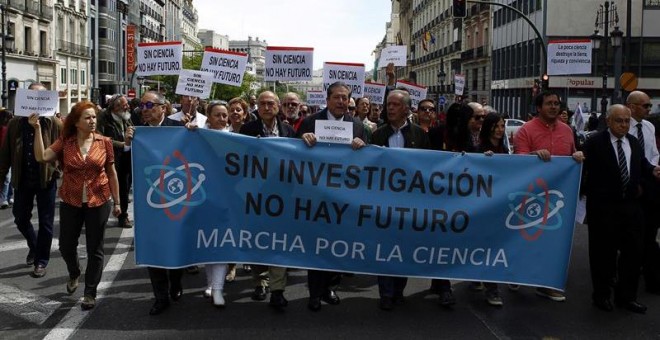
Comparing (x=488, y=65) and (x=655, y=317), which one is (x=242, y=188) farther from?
(x=488, y=65)

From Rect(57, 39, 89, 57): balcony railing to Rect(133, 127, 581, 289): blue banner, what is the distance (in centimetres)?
5401

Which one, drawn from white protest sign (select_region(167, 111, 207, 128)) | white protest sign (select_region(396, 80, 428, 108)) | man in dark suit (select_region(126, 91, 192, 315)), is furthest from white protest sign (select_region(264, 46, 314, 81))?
man in dark suit (select_region(126, 91, 192, 315))

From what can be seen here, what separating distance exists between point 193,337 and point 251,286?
1.80m

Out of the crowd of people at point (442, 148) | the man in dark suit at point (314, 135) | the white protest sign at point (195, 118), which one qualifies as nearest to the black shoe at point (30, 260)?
the crowd of people at point (442, 148)

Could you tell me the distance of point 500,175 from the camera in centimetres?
645

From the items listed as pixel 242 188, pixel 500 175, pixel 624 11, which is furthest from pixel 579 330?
pixel 624 11

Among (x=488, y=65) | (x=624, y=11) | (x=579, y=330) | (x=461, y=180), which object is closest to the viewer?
(x=579, y=330)

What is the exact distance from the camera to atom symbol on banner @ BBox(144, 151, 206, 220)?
6.37 meters

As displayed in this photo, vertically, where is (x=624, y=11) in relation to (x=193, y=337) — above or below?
above

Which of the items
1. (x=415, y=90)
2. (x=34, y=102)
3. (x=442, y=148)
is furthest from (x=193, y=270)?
(x=415, y=90)

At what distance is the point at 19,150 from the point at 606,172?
18.7ft

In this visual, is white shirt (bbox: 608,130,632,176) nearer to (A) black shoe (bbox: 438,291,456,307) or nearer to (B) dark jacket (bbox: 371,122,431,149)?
(B) dark jacket (bbox: 371,122,431,149)

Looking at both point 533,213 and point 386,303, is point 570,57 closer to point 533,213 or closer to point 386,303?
point 533,213

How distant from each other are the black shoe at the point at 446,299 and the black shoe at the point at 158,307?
2.33m
